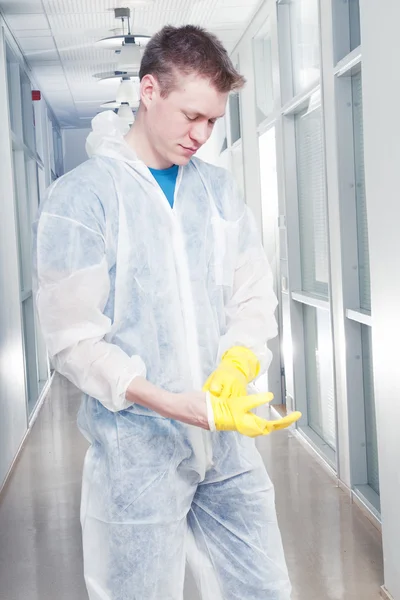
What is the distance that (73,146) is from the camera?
11.4 meters

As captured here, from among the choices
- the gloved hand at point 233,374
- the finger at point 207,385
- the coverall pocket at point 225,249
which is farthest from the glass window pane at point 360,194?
the finger at point 207,385

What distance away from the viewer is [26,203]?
6.34 m

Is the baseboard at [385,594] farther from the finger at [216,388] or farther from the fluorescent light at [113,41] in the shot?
the fluorescent light at [113,41]

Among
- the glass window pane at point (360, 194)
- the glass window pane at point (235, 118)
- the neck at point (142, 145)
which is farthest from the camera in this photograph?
the glass window pane at point (235, 118)

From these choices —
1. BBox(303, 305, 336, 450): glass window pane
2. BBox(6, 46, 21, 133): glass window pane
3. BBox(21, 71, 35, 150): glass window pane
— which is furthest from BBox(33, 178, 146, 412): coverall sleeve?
BBox(21, 71, 35, 150): glass window pane

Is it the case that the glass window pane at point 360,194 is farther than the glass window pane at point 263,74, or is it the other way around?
the glass window pane at point 263,74

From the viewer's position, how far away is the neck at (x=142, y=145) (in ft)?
5.45

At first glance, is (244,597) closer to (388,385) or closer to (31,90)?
(388,385)

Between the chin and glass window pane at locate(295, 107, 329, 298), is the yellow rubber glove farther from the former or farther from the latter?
glass window pane at locate(295, 107, 329, 298)

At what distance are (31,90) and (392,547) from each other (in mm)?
5788

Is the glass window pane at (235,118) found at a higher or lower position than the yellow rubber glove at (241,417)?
higher

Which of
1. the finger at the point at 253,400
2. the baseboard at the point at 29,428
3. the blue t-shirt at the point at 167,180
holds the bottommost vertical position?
the baseboard at the point at 29,428

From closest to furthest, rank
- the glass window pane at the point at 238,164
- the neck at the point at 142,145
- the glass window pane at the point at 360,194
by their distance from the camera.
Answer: the neck at the point at 142,145
the glass window pane at the point at 360,194
the glass window pane at the point at 238,164

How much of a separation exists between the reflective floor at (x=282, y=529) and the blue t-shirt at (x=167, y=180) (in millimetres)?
1602
